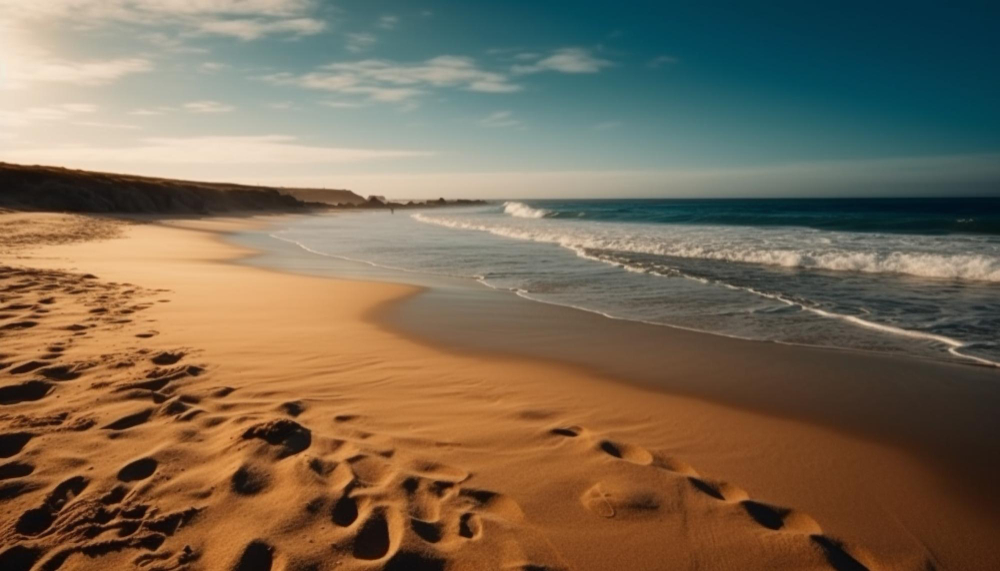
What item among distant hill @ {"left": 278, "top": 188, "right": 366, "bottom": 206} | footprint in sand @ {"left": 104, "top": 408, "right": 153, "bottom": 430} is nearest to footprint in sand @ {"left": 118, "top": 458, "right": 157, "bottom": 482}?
footprint in sand @ {"left": 104, "top": 408, "right": 153, "bottom": 430}

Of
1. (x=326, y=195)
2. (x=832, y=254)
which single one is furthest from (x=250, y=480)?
(x=326, y=195)

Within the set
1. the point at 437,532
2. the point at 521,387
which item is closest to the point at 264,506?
the point at 437,532

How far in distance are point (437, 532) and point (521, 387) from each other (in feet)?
8.19

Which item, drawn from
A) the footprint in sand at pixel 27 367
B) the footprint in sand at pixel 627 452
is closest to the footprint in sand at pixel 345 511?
the footprint in sand at pixel 627 452

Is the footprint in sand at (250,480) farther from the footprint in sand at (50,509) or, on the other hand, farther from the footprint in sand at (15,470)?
the footprint in sand at (15,470)

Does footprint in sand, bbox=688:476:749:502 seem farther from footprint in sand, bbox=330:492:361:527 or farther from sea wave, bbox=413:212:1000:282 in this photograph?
sea wave, bbox=413:212:1000:282

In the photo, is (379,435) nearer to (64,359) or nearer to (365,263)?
(64,359)

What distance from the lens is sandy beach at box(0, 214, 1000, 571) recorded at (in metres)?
2.61

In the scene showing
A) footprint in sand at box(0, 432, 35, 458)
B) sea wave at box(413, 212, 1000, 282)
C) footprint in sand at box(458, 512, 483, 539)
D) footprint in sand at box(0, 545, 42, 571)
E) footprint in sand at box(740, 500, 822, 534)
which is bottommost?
footprint in sand at box(740, 500, 822, 534)

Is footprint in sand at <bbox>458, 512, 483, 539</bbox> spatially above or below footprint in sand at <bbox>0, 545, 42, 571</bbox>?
below

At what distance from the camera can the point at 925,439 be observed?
4160 millimetres

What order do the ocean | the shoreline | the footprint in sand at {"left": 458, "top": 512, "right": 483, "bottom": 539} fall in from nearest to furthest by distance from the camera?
the footprint in sand at {"left": 458, "top": 512, "right": 483, "bottom": 539}
the shoreline
the ocean

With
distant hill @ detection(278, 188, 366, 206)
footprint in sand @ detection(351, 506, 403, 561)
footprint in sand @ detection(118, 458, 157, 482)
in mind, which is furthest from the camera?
distant hill @ detection(278, 188, 366, 206)

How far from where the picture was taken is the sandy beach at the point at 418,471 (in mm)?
2611
